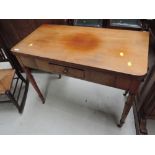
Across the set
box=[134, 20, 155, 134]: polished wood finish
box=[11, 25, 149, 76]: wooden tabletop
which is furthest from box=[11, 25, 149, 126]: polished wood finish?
box=[134, 20, 155, 134]: polished wood finish

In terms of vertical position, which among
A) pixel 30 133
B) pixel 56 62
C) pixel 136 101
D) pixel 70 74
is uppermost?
pixel 56 62

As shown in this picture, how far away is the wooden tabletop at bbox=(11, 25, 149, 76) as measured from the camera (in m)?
0.86

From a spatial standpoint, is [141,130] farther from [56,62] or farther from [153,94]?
[56,62]

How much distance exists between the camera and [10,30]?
1592 millimetres

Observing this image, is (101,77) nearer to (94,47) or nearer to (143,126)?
(94,47)

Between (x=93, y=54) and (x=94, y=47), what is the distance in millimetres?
82

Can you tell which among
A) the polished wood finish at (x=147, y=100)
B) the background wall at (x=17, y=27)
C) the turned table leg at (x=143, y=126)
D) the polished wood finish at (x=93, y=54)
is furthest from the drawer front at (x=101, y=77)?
the background wall at (x=17, y=27)

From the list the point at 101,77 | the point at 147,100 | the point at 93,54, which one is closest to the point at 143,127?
the point at 147,100

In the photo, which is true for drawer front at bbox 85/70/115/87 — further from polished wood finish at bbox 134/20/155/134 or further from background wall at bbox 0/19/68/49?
background wall at bbox 0/19/68/49

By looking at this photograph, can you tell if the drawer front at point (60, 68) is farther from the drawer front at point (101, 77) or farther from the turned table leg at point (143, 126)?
the turned table leg at point (143, 126)

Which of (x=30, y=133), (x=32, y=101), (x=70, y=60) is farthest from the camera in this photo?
(x=32, y=101)

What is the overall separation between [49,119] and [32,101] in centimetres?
32

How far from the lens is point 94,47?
1.00m

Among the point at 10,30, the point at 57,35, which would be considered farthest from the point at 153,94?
the point at 10,30
